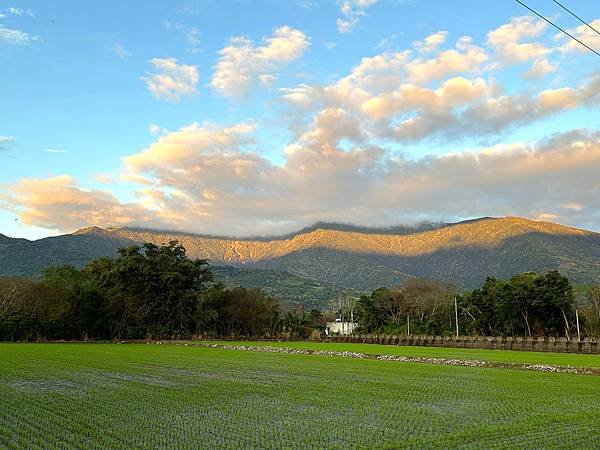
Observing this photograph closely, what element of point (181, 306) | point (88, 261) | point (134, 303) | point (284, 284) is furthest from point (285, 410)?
point (284, 284)

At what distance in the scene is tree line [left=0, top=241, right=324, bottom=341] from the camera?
47.5m

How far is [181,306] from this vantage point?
192ft

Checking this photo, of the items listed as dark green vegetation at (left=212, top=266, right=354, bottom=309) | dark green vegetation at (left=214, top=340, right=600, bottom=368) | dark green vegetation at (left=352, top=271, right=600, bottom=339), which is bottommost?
dark green vegetation at (left=214, top=340, right=600, bottom=368)

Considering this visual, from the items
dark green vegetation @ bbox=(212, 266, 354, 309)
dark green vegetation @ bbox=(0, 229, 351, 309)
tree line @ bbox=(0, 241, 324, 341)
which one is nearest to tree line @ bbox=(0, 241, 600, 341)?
tree line @ bbox=(0, 241, 324, 341)

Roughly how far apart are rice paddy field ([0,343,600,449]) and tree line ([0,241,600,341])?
98.7ft

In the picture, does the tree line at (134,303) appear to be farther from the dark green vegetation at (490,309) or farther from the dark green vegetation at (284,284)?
the dark green vegetation at (284,284)

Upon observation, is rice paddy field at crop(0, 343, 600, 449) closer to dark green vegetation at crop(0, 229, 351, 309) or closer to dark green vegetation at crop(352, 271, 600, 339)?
dark green vegetation at crop(352, 271, 600, 339)

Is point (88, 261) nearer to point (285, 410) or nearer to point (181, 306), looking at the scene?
point (181, 306)

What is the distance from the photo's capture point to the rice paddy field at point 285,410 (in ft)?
29.2

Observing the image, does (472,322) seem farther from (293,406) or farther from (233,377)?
(293,406)

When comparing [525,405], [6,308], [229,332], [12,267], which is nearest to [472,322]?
[229,332]

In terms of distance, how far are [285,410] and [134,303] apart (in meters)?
46.0

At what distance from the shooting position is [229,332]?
66.5 meters

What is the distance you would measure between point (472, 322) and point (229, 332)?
91.3 feet
